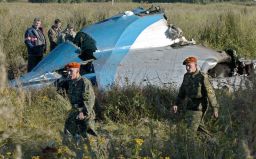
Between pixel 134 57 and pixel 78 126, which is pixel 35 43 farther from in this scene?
pixel 78 126

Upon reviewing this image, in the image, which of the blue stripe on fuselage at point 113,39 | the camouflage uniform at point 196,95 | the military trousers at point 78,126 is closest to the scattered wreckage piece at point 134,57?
the blue stripe on fuselage at point 113,39

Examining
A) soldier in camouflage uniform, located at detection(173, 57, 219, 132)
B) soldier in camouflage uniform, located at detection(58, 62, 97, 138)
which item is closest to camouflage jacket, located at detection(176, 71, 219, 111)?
soldier in camouflage uniform, located at detection(173, 57, 219, 132)

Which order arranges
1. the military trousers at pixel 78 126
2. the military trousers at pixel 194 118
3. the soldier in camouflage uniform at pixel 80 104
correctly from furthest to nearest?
1. the military trousers at pixel 194 118
2. the military trousers at pixel 78 126
3. the soldier in camouflage uniform at pixel 80 104

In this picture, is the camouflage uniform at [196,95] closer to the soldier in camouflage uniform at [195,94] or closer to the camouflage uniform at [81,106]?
the soldier in camouflage uniform at [195,94]

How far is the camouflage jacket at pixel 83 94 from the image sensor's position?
6176 mm

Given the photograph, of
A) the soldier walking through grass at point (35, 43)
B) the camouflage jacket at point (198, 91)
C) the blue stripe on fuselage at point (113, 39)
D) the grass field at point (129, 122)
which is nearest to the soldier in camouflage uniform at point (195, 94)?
the camouflage jacket at point (198, 91)

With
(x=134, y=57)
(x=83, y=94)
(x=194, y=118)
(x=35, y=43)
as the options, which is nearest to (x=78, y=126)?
(x=83, y=94)

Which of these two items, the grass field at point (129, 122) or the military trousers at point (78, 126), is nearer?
the grass field at point (129, 122)

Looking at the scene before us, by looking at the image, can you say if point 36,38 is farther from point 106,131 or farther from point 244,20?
point 244,20

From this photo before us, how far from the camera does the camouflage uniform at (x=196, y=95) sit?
6441 millimetres

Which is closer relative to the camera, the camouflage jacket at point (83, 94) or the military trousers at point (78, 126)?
the camouflage jacket at point (83, 94)

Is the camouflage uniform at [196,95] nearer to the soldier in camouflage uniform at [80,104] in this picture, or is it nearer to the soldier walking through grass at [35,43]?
the soldier in camouflage uniform at [80,104]

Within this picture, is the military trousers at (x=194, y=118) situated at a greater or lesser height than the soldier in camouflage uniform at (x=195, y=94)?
lesser

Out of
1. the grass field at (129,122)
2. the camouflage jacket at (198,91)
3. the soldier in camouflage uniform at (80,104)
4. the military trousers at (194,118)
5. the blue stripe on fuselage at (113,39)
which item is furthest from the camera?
the blue stripe on fuselage at (113,39)
